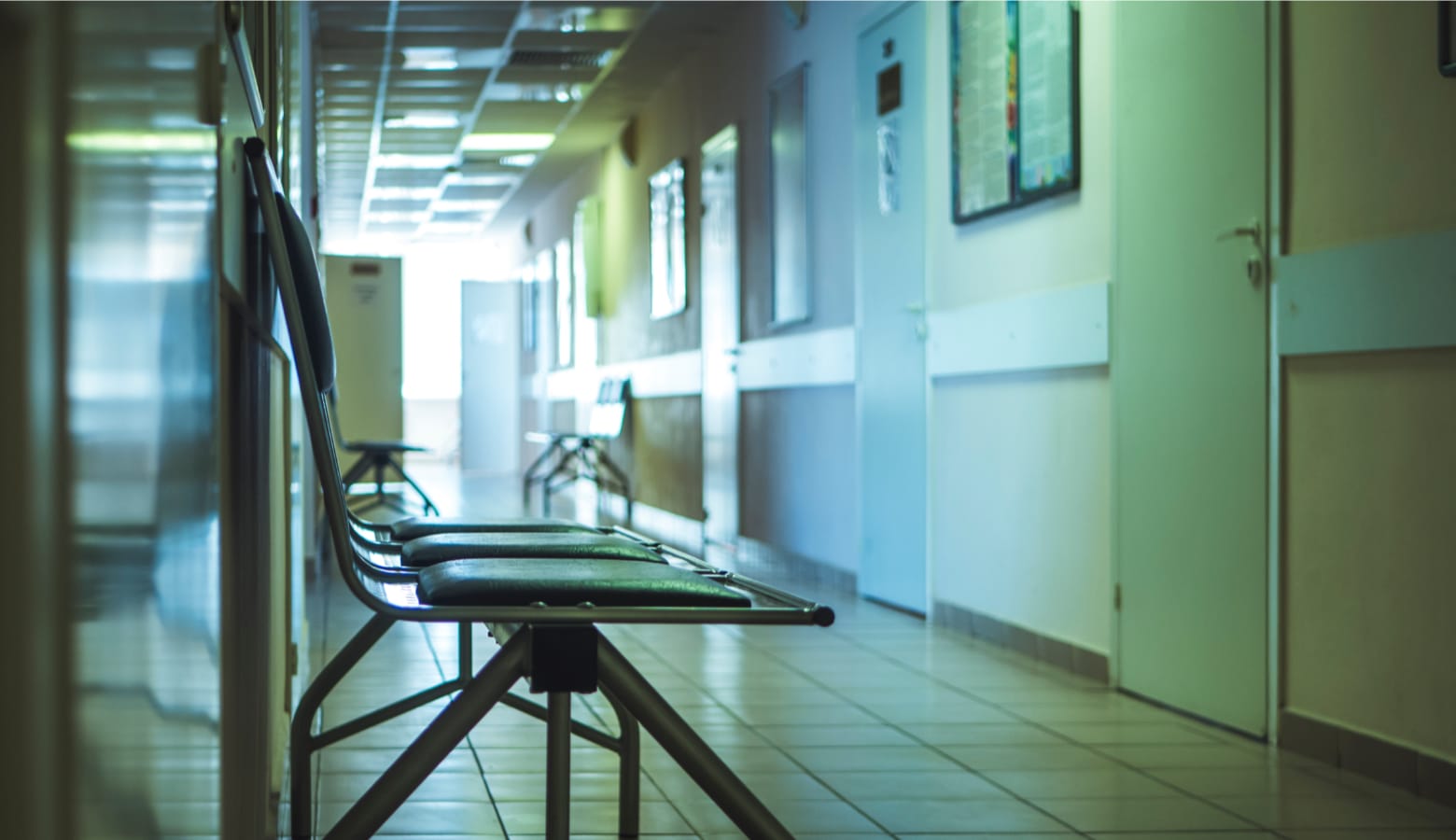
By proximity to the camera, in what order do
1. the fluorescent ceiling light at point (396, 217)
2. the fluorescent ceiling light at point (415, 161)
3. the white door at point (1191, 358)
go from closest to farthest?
1. the white door at point (1191, 358)
2. the fluorescent ceiling light at point (415, 161)
3. the fluorescent ceiling light at point (396, 217)

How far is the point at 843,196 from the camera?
237 inches

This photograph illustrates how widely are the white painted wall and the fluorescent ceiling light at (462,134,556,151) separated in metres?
6.44

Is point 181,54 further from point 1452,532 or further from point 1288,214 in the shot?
point 1288,214

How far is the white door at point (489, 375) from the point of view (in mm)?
17250

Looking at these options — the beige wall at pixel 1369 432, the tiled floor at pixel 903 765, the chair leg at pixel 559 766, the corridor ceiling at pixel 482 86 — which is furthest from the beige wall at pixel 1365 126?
the corridor ceiling at pixel 482 86

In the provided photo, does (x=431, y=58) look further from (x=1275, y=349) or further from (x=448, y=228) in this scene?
(x=448, y=228)

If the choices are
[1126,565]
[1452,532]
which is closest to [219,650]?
[1452,532]

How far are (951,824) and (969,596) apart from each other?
2.32 metres

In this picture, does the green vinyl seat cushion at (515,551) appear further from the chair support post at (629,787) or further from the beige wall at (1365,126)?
the beige wall at (1365,126)

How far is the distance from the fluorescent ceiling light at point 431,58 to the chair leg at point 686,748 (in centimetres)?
714

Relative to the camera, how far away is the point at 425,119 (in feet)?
34.0

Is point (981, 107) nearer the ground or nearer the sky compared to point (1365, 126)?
nearer the sky

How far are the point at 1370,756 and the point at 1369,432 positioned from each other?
2.03 feet

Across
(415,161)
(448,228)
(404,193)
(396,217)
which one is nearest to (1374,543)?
(415,161)
